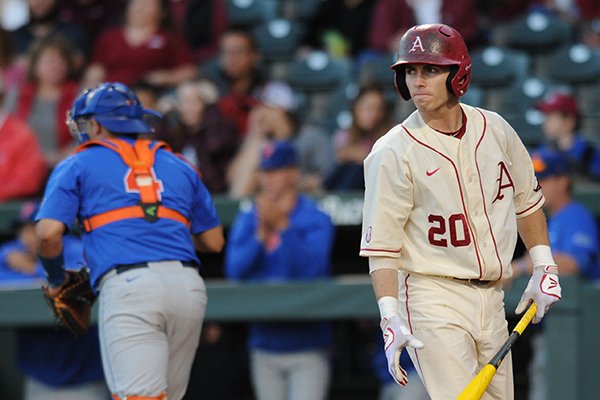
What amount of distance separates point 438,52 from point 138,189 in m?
1.55

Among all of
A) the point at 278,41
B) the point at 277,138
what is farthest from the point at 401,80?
the point at 278,41

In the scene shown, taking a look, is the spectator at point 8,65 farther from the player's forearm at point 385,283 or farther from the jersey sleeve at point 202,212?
the player's forearm at point 385,283

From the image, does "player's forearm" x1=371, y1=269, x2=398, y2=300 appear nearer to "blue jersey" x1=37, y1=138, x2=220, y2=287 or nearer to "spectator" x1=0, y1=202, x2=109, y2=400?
"blue jersey" x1=37, y1=138, x2=220, y2=287

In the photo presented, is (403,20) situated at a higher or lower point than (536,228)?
higher

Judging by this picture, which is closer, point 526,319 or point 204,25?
point 526,319

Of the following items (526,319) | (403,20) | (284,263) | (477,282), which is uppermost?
(403,20)

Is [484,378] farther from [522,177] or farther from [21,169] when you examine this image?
[21,169]

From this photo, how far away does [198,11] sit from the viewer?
10117mm

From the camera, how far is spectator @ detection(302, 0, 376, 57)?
32.5 ft

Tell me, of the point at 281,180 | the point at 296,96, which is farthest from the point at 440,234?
the point at 296,96

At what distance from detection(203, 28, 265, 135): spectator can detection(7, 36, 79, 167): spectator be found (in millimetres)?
1110

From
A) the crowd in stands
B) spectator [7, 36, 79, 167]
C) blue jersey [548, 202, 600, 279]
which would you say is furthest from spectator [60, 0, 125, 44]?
blue jersey [548, 202, 600, 279]

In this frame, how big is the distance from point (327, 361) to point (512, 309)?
113cm

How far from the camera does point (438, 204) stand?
434cm
